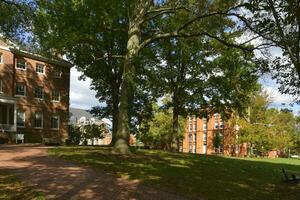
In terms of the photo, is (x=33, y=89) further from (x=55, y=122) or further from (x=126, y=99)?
(x=126, y=99)

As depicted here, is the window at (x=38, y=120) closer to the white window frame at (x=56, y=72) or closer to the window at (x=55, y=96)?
the window at (x=55, y=96)

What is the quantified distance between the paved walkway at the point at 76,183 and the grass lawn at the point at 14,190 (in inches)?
11.5

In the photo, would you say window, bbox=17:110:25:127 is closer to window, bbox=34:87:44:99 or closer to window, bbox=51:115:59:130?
window, bbox=34:87:44:99

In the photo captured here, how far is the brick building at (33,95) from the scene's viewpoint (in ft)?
157

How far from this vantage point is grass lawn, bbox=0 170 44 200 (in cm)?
1125

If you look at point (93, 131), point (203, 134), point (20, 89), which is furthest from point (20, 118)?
point (203, 134)

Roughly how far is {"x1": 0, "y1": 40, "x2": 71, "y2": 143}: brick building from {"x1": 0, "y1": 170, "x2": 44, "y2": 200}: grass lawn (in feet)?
108

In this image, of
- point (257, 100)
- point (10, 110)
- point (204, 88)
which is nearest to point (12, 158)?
point (204, 88)

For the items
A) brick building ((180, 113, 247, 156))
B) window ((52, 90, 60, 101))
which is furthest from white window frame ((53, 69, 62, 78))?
brick building ((180, 113, 247, 156))

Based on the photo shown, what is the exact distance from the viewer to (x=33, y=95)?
2044 inches

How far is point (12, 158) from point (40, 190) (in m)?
7.64

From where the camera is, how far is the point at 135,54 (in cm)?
2402

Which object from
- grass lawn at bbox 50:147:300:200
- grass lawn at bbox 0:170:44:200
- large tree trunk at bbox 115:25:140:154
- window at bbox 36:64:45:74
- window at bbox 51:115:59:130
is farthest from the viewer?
window at bbox 51:115:59:130

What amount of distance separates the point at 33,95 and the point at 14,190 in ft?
135
